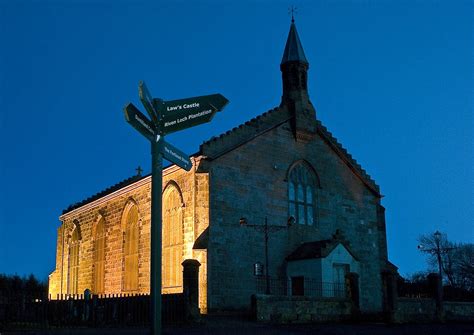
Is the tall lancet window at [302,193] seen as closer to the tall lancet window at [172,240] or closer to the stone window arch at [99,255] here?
the tall lancet window at [172,240]

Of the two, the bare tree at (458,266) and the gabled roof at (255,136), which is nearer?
the gabled roof at (255,136)

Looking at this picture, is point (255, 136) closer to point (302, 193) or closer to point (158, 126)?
point (302, 193)

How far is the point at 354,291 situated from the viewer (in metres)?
26.6

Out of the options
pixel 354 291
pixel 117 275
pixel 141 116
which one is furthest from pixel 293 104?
pixel 141 116

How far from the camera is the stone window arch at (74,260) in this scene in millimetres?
41119

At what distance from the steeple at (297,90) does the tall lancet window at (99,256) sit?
621 inches

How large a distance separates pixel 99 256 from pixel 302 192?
1567 centimetres

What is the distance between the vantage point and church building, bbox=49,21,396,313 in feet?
88.6

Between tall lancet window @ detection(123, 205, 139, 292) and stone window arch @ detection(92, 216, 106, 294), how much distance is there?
3516 mm

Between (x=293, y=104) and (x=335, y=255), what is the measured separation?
31.0ft

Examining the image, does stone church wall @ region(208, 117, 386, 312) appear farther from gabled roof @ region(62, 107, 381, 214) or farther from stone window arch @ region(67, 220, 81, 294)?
stone window arch @ region(67, 220, 81, 294)

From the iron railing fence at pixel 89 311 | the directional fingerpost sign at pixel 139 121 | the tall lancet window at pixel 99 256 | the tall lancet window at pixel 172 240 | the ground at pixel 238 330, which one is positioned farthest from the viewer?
the tall lancet window at pixel 99 256

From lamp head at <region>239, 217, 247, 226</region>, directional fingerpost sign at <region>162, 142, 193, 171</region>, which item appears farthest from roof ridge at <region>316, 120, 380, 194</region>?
directional fingerpost sign at <region>162, 142, 193, 171</region>

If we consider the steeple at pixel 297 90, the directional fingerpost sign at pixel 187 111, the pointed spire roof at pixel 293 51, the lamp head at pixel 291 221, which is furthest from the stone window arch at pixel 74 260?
the directional fingerpost sign at pixel 187 111
